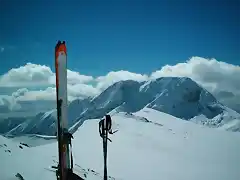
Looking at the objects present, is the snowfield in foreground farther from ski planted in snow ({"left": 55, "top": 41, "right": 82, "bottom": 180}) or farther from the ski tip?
the ski tip

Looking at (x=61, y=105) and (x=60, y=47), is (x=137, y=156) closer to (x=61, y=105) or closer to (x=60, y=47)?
(x=61, y=105)

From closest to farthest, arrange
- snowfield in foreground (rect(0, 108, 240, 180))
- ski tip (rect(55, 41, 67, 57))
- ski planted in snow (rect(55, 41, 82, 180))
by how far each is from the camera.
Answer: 1. ski planted in snow (rect(55, 41, 82, 180))
2. ski tip (rect(55, 41, 67, 57))
3. snowfield in foreground (rect(0, 108, 240, 180))

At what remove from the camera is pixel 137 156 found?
43281 millimetres

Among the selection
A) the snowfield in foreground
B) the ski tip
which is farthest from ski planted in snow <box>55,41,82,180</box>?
the snowfield in foreground

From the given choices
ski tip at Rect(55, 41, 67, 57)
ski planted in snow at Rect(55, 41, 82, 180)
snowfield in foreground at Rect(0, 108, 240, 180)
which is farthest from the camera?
snowfield in foreground at Rect(0, 108, 240, 180)

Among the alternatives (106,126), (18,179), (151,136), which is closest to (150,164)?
(151,136)

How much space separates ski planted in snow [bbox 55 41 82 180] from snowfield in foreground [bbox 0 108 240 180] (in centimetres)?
813

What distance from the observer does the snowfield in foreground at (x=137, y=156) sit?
20834mm

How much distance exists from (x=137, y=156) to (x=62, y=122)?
3545 cm

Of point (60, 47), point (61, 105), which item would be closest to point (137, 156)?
point (61, 105)

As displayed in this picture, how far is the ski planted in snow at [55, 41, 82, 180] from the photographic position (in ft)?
28.8

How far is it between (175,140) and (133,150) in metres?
13.0

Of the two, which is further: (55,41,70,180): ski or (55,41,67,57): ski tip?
(55,41,67,57): ski tip

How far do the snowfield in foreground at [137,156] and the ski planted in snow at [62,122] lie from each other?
8134mm
